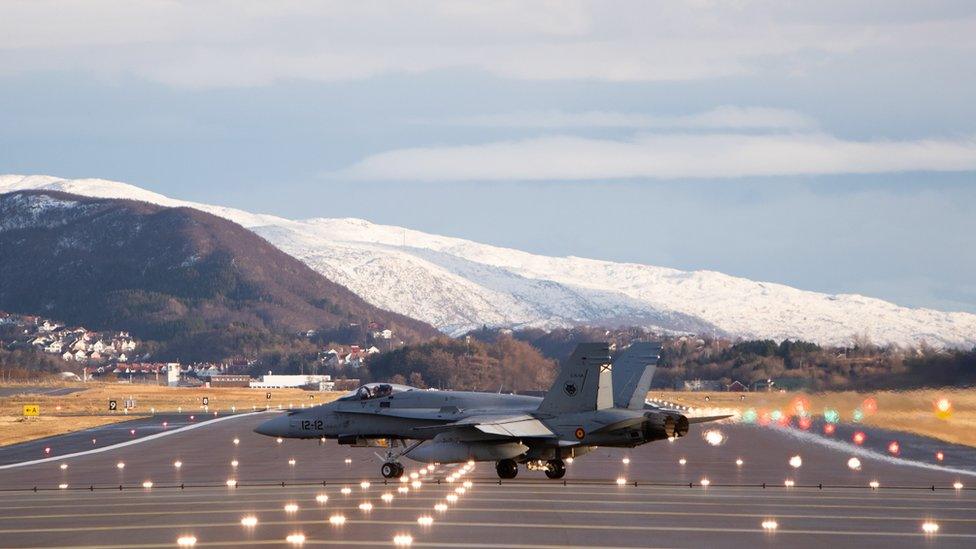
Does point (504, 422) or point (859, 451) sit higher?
point (504, 422)

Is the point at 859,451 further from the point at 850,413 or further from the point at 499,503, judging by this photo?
the point at 499,503

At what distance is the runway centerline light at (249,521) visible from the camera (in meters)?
27.9

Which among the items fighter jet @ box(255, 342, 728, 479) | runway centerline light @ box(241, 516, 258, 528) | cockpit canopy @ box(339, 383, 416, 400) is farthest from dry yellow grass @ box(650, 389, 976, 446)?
runway centerline light @ box(241, 516, 258, 528)

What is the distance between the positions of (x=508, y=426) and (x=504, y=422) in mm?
206

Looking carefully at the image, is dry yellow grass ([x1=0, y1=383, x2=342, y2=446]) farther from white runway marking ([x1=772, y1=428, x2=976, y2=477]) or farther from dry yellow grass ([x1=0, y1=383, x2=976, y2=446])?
white runway marking ([x1=772, y1=428, x2=976, y2=477])

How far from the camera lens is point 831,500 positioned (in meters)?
33.9

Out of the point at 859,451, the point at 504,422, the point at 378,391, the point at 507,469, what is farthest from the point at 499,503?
the point at 859,451

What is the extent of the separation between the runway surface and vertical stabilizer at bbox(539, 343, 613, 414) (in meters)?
1.95

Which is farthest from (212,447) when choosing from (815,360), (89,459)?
(815,360)

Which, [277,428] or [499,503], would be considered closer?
[499,503]

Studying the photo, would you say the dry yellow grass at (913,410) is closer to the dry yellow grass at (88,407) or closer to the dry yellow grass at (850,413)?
the dry yellow grass at (850,413)

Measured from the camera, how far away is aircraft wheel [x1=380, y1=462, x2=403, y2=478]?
135ft

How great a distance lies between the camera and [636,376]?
49.4m

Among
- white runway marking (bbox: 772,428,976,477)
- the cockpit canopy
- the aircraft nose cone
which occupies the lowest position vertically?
white runway marking (bbox: 772,428,976,477)
